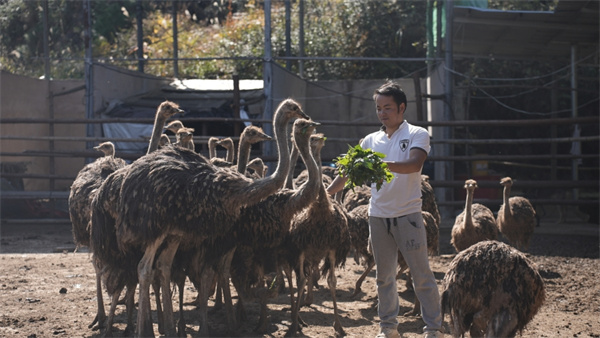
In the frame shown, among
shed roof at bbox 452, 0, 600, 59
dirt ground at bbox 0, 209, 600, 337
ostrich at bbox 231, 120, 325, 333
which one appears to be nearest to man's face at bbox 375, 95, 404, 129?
ostrich at bbox 231, 120, 325, 333

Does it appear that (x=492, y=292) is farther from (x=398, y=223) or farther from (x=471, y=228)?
(x=471, y=228)

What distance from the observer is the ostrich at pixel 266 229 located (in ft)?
20.6

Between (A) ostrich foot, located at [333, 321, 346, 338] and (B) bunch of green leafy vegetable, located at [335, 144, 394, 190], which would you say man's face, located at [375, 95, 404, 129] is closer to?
(B) bunch of green leafy vegetable, located at [335, 144, 394, 190]

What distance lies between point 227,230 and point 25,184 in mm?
10881

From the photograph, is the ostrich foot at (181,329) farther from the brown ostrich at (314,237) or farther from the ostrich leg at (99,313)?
the brown ostrich at (314,237)

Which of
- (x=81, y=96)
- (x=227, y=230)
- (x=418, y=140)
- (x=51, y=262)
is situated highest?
(x=81, y=96)

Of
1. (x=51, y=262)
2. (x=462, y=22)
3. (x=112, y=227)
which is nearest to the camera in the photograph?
(x=112, y=227)

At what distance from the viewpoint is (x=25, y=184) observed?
15641 mm

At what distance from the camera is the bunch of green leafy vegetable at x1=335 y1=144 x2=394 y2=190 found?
16.4 ft

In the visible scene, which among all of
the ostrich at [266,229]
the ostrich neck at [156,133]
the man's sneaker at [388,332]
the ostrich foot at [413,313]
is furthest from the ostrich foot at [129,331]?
the ostrich foot at [413,313]

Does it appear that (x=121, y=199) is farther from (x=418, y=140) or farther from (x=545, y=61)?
(x=545, y=61)

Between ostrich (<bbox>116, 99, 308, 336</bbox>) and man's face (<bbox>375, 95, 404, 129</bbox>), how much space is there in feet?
3.32

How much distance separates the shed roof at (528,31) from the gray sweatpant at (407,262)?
792 cm

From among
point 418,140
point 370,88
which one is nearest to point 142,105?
point 370,88
